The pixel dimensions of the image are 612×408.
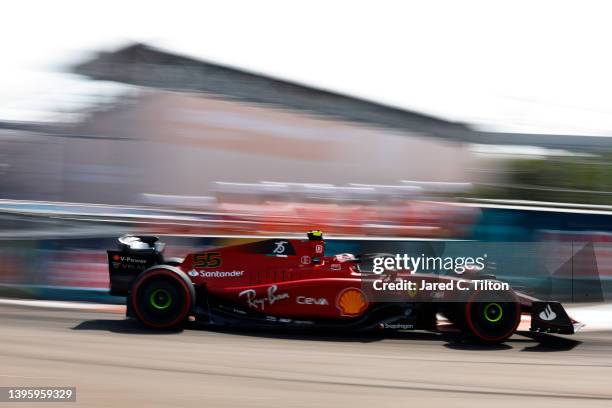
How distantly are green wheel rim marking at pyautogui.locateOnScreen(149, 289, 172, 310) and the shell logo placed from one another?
1734 millimetres

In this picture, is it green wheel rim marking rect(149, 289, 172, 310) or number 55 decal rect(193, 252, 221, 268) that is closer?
green wheel rim marking rect(149, 289, 172, 310)

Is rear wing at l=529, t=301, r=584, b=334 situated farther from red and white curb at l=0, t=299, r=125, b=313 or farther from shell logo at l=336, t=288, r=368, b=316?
red and white curb at l=0, t=299, r=125, b=313

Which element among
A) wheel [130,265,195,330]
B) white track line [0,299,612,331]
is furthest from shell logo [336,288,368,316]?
white track line [0,299,612,331]

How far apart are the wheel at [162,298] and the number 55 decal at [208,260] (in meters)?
0.30

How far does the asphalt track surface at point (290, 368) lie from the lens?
5449 mm

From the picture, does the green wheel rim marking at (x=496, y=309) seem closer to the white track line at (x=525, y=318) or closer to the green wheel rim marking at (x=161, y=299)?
the white track line at (x=525, y=318)

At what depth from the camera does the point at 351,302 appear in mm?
7707

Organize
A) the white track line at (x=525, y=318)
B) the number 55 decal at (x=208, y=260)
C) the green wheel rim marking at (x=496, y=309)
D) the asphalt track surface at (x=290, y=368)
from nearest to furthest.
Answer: the asphalt track surface at (x=290, y=368) < the green wheel rim marking at (x=496, y=309) < the number 55 decal at (x=208, y=260) < the white track line at (x=525, y=318)

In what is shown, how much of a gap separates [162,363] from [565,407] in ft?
10.4

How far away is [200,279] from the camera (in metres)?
7.97

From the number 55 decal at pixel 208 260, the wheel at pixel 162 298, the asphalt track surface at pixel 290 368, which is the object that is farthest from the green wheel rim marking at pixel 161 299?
the number 55 decal at pixel 208 260

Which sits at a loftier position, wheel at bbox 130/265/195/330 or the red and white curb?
wheel at bbox 130/265/195/330

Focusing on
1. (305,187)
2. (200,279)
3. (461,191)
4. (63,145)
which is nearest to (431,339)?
(200,279)

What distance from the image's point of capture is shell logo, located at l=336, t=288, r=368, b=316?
770 centimetres
